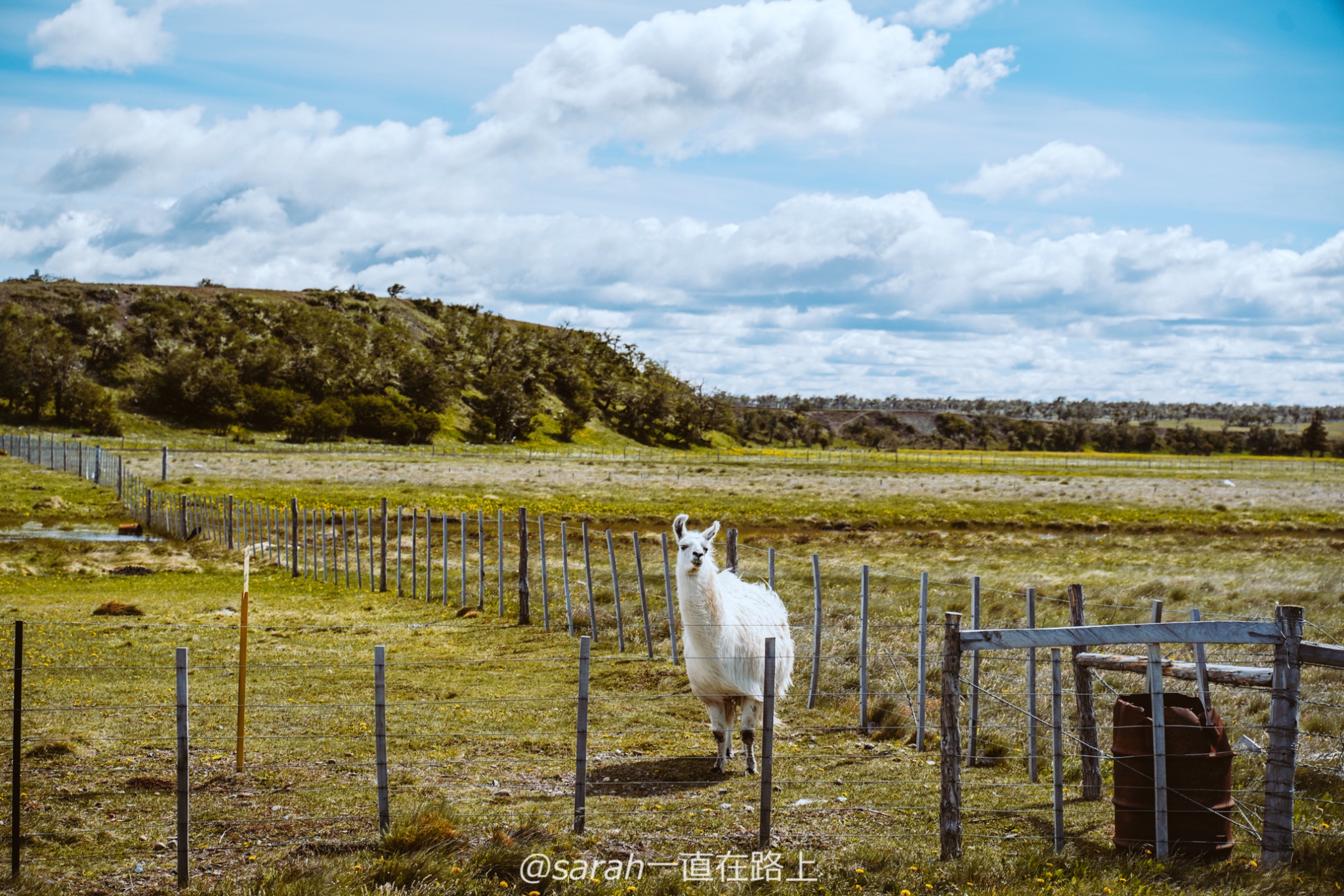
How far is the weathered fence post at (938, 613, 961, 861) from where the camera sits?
6.70 metres

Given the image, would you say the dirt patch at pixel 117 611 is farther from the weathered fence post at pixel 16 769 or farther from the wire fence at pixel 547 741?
the weathered fence post at pixel 16 769

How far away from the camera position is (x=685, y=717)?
1238 cm

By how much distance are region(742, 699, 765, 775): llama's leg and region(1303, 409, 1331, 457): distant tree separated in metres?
197

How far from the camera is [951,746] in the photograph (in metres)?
6.71

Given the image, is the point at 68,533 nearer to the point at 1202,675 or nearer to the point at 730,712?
the point at 730,712

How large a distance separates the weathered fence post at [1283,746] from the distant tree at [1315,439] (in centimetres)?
19812

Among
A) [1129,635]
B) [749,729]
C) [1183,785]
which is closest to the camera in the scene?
[1129,635]

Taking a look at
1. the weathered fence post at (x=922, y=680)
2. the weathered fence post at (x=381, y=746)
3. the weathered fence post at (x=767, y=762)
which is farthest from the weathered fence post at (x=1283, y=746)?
the weathered fence post at (x=381, y=746)

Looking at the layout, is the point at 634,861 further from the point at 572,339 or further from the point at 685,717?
the point at 572,339

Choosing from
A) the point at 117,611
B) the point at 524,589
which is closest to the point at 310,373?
the point at 117,611

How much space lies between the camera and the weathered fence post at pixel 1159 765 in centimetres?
668

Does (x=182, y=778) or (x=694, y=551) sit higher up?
(x=694, y=551)

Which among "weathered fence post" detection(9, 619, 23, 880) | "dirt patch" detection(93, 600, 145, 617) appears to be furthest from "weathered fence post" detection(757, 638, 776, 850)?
"dirt patch" detection(93, 600, 145, 617)

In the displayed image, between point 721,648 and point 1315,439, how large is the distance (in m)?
201
